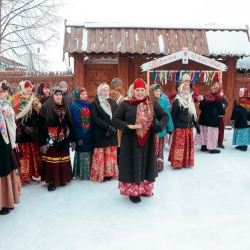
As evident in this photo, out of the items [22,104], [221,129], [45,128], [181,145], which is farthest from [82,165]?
[221,129]

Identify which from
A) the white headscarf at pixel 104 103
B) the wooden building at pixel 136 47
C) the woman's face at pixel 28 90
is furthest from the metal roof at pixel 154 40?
the woman's face at pixel 28 90

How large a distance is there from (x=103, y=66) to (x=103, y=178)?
5501mm

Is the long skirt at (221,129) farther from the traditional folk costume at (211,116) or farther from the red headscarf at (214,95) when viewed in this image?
the red headscarf at (214,95)

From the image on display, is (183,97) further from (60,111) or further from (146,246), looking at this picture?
(146,246)

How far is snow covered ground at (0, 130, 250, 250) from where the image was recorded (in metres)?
3.06

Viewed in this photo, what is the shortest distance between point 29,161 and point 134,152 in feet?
6.17

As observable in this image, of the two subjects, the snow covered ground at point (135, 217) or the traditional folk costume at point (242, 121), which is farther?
the traditional folk costume at point (242, 121)

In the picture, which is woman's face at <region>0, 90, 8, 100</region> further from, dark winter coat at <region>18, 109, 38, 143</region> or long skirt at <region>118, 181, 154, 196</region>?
long skirt at <region>118, 181, 154, 196</region>

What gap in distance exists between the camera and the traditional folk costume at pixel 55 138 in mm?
4348

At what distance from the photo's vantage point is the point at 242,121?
7.07 m

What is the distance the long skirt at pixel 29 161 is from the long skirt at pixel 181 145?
2.47m

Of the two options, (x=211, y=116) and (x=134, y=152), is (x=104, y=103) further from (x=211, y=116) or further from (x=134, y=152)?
(x=211, y=116)

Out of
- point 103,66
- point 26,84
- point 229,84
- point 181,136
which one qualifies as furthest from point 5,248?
point 229,84

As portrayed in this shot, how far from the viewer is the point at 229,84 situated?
32.2 ft
